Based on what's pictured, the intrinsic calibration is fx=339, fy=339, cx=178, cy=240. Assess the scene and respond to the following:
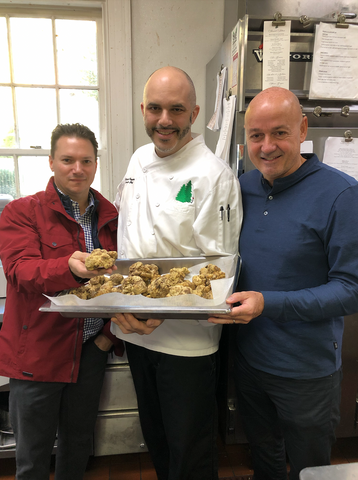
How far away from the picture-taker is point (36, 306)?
1208 mm

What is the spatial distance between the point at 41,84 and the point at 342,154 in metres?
1.76

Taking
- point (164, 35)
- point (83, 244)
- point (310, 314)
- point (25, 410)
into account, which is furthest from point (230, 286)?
point (164, 35)

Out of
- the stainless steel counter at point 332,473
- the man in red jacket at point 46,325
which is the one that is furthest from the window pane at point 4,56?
the stainless steel counter at point 332,473

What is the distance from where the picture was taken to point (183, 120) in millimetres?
1262

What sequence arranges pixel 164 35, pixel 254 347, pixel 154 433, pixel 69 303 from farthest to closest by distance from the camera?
pixel 164 35 → pixel 154 433 → pixel 254 347 → pixel 69 303

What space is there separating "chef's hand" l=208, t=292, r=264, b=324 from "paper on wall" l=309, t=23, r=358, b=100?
1004mm

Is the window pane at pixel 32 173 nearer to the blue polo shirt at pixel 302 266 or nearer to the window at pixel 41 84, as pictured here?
the window at pixel 41 84

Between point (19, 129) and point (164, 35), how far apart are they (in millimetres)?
1047

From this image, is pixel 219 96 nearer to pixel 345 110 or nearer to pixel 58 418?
pixel 345 110

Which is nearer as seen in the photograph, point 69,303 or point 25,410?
point 69,303

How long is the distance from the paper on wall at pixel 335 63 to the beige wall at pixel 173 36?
2.51 feet

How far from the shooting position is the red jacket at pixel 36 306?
1.18 m

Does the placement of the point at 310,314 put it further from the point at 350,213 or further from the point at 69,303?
the point at 69,303

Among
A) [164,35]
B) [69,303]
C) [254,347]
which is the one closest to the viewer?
[69,303]
